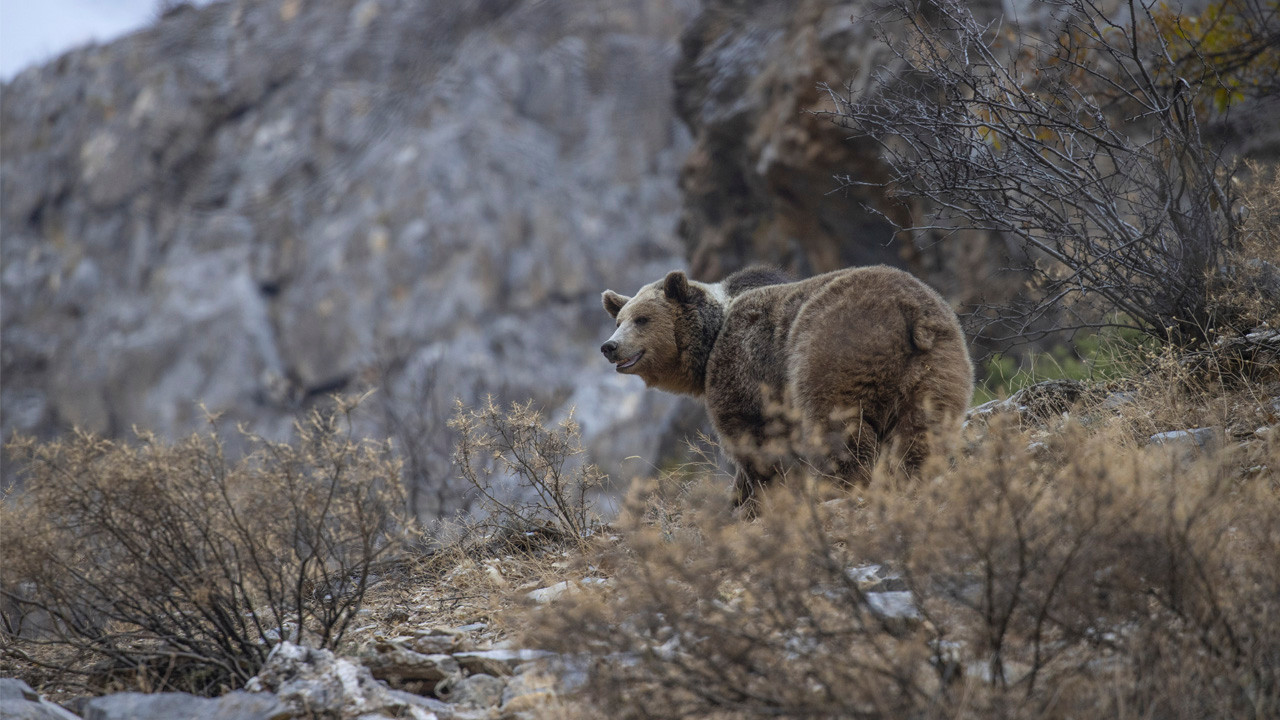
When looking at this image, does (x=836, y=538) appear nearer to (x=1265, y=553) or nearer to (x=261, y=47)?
(x=1265, y=553)

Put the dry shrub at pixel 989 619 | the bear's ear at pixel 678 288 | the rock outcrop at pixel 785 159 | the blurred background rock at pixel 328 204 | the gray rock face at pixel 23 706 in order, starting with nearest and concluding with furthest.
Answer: the dry shrub at pixel 989 619 → the gray rock face at pixel 23 706 → the bear's ear at pixel 678 288 → the rock outcrop at pixel 785 159 → the blurred background rock at pixel 328 204

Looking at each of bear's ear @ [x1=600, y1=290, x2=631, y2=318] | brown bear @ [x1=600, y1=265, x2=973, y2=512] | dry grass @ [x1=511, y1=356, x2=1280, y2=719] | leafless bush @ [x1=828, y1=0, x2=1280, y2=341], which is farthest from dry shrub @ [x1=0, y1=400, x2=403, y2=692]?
leafless bush @ [x1=828, y1=0, x2=1280, y2=341]

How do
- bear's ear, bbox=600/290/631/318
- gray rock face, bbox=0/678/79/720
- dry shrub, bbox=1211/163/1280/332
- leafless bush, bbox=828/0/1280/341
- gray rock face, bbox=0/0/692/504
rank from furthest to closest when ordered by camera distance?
gray rock face, bbox=0/0/692/504, bear's ear, bbox=600/290/631/318, leafless bush, bbox=828/0/1280/341, dry shrub, bbox=1211/163/1280/332, gray rock face, bbox=0/678/79/720

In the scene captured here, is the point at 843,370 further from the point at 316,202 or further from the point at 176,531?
the point at 316,202

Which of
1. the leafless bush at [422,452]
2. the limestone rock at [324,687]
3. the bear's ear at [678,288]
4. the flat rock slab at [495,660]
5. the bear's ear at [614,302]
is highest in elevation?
the bear's ear at [678,288]

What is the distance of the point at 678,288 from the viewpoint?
6.45 meters

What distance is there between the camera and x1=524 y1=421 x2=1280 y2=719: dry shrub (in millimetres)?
2686

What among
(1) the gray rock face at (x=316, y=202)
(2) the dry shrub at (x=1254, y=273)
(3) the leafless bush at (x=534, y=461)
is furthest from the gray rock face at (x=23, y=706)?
(1) the gray rock face at (x=316, y=202)

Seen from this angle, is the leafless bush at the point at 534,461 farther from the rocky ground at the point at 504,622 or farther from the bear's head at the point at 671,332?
the bear's head at the point at 671,332

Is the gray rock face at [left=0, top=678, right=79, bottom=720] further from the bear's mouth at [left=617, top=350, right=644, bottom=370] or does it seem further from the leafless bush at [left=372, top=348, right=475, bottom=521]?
the leafless bush at [left=372, top=348, right=475, bottom=521]

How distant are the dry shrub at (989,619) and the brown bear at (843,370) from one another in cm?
152

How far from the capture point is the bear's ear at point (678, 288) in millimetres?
6391

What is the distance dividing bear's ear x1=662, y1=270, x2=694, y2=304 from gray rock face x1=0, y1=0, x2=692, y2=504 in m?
26.0

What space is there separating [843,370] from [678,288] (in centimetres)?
169
